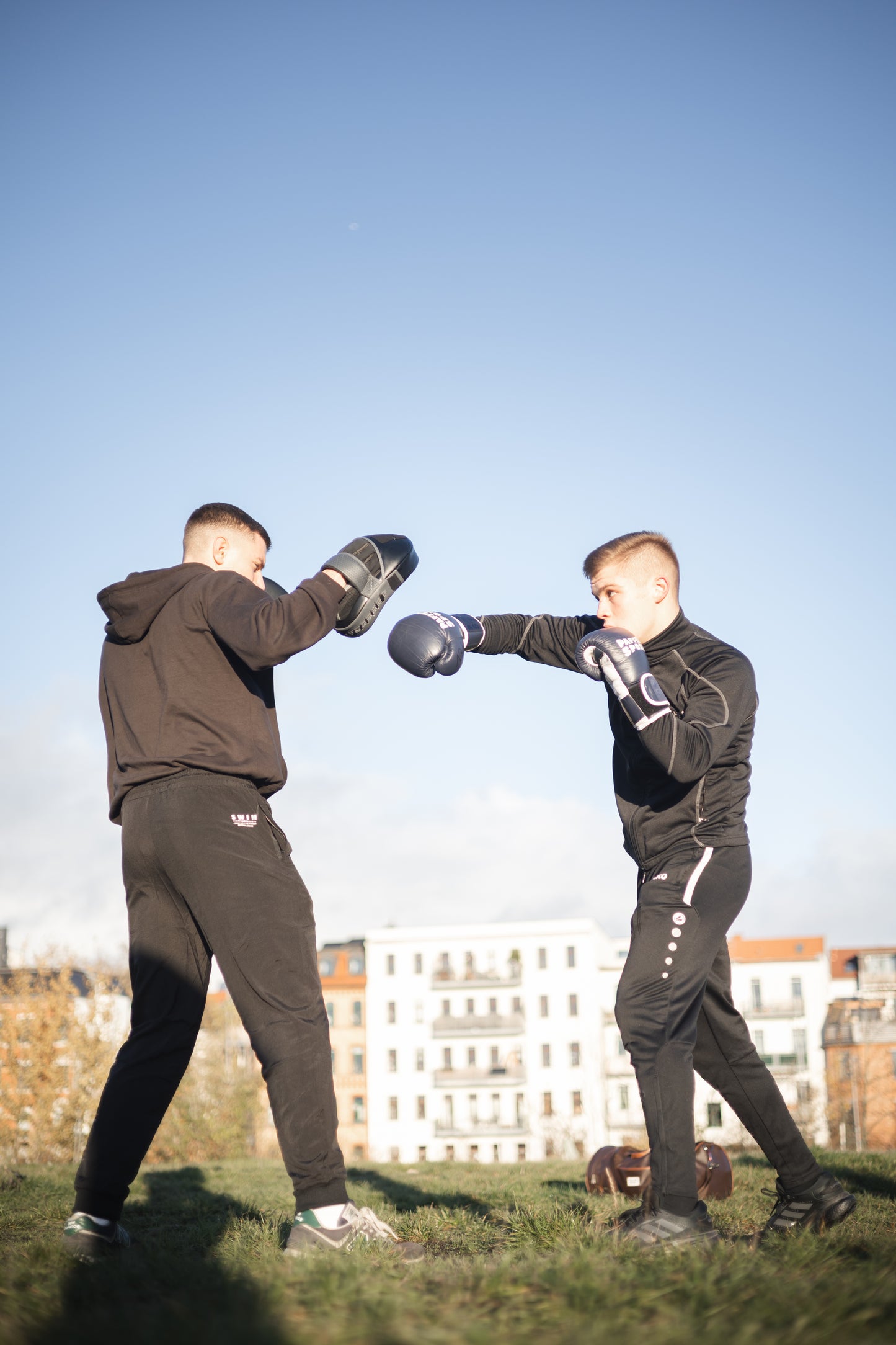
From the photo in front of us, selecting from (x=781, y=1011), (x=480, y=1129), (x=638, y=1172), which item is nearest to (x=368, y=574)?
(x=638, y=1172)

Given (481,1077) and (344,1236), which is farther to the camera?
(481,1077)

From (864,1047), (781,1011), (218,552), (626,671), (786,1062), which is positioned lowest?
(786,1062)

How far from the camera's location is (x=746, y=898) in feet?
14.2

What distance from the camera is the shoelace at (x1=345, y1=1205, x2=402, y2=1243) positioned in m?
3.56

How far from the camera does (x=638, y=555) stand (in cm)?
477

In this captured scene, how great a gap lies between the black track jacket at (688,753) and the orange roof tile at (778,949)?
72.3 metres

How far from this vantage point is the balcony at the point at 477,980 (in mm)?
75938

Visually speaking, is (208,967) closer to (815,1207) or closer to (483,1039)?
(815,1207)

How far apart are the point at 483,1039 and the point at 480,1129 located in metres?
5.68

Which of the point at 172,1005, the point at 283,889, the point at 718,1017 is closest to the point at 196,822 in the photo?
the point at 283,889

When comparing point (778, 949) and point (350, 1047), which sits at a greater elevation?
point (778, 949)

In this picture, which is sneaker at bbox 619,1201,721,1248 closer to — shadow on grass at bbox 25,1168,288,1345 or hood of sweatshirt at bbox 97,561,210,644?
shadow on grass at bbox 25,1168,288,1345

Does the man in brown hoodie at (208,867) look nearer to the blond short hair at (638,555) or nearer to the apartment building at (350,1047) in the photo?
the blond short hair at (638,555)

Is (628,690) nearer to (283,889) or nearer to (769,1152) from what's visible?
(283,889)
